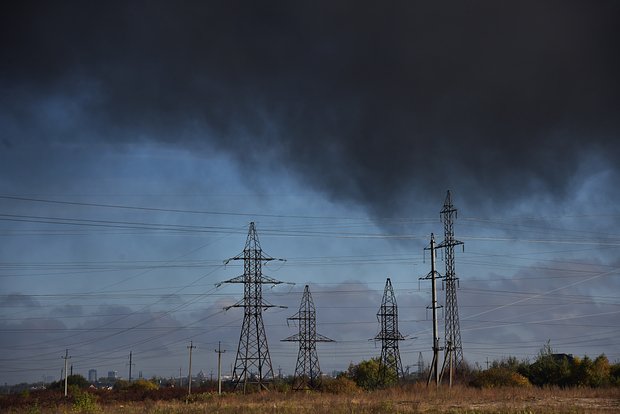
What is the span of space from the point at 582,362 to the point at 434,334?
102ft

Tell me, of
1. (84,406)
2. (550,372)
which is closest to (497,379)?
(550,372)

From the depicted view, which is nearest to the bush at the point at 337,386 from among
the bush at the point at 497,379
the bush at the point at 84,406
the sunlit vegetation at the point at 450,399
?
Result: the sunlit vegetation at the point at 450,399

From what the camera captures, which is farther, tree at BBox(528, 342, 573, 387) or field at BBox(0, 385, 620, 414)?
tree at BBox(528, 342, 573, 387)

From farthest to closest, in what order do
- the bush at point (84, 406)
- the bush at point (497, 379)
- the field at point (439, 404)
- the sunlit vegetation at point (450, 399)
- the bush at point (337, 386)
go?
1. the bush at point (337, 386)
2. the bush at point (497, 379)
3. the bush at point (84, 406)
4. the sunlit vegetation at point (450, 399)
5. the field at point (439, 404)

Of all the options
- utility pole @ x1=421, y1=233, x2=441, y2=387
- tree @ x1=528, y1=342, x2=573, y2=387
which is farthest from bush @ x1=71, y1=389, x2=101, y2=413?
tree @ x1=528, y1=342, x2=573, y2=387

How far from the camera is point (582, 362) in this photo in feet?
257

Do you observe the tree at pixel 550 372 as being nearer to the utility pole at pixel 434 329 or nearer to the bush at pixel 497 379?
the bush at pixel 497 379

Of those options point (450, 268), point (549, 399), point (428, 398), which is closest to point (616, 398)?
point (549, 399)

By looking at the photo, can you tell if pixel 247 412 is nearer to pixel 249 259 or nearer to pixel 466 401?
pixel 466 401

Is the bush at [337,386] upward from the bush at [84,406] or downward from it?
downward

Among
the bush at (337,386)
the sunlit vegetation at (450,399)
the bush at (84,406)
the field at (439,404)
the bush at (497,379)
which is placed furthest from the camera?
the bush at (337,386)

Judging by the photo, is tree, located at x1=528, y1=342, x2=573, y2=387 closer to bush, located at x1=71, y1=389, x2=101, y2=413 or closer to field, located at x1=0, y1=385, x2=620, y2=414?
field, located at x1=0, y1=385, x2=620, y2=414

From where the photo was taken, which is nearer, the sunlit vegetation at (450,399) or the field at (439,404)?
the field at (439,404)

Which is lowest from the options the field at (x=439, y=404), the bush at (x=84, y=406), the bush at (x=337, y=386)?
the bush at (x=337, y=386)
